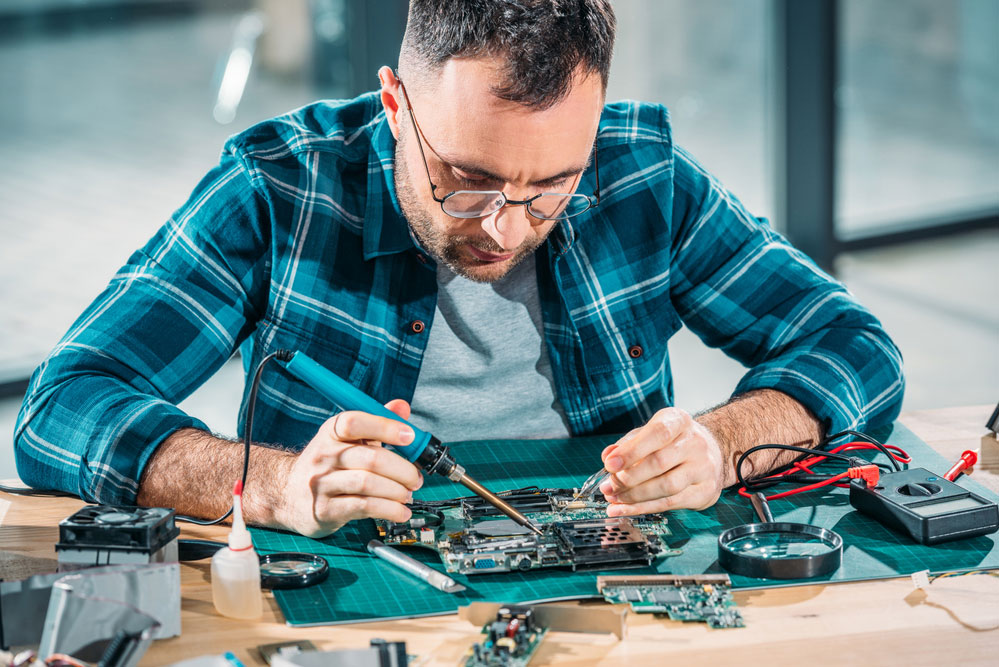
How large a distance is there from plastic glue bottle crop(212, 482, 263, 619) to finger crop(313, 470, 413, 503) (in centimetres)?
14

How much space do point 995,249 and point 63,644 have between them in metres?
4.79

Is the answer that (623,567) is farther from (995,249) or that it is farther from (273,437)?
(995,249)

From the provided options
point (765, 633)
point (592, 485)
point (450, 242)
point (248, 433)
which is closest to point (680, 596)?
point (765, 633)

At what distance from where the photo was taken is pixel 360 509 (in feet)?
4.30

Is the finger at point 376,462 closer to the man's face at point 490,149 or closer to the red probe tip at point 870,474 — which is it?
the man's face at point 490,149

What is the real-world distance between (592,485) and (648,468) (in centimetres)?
11

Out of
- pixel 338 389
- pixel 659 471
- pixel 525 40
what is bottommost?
pixel 659 471

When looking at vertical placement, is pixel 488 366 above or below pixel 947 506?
above

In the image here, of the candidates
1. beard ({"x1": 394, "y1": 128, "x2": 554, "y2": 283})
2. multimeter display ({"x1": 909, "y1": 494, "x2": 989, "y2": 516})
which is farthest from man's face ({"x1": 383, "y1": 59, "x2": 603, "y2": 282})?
multimeter display ({"x1": 909, "y1": 494, "x2": 989, "y2": 516})

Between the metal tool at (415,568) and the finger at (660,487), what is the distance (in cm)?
27

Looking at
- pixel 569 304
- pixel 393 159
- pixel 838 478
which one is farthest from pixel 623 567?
pixel 393 159

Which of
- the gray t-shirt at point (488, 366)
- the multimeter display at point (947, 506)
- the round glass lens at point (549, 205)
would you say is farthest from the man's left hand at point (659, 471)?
the gray t-shirt at point (488, 366)

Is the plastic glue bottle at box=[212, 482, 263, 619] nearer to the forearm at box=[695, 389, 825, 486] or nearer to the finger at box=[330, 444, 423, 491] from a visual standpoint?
the finger at box=[330, 444, 423, 491]

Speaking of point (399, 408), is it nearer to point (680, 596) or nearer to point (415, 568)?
point (415, 568)
